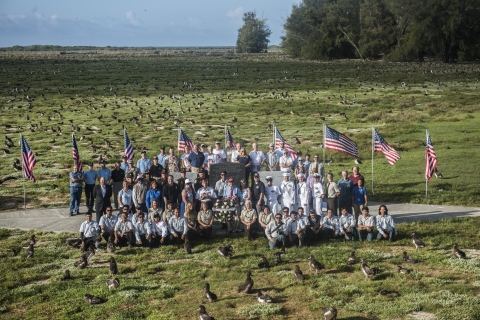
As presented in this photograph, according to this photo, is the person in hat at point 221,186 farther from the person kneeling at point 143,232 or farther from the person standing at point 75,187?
the person standing at point 75,187

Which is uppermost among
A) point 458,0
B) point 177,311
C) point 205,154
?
point 458,0

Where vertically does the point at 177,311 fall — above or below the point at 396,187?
below

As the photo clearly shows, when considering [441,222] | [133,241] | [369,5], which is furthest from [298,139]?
[369,5]

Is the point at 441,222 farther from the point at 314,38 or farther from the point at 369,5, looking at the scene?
the point at 314,38

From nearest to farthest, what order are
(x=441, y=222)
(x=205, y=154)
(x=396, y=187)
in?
1. (x=441, y=222)
2. (x=205, y=154)
3. (x=396, y=187)

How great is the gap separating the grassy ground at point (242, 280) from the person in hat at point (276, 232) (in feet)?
1.07

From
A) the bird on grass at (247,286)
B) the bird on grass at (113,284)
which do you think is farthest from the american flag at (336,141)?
the bird on grass at (113,284)

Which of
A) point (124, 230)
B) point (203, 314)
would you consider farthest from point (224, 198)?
point (203, 314)

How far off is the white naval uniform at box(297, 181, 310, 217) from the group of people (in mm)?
30

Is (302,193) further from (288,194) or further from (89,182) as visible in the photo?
(89,182)

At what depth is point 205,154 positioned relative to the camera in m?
21.7

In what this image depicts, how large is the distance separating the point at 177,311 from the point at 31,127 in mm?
31327

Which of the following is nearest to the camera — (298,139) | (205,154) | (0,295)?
(0,295)

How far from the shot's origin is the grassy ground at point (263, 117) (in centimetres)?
2630
